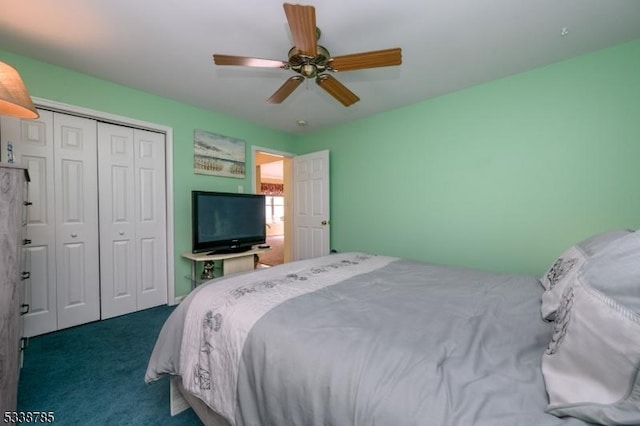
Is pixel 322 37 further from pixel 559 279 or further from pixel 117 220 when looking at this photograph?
pixel 117 220

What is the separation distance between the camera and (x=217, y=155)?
3.43 meters

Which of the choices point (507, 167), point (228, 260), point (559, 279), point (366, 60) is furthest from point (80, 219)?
point (507, 167)

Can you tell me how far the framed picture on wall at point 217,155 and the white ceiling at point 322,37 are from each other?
0.74 m

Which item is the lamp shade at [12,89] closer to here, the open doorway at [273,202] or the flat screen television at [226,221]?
the flat screen television at [226,221]

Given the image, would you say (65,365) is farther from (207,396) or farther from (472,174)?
(472,174)

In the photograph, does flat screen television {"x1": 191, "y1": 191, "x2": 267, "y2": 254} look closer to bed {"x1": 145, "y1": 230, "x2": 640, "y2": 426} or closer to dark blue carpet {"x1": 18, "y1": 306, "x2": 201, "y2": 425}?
dark blue carpet {"x1": 18, "y1": 306, "x2": 201, "y2": 425}

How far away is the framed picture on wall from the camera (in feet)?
10.7

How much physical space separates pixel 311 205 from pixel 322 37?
2449 mm

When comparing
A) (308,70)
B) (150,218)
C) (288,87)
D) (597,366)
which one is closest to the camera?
(597,366)

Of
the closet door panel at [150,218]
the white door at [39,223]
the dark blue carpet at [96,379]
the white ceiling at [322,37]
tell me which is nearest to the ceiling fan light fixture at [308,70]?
the white ceiling at [322,37]

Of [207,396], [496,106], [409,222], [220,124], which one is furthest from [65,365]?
[496,106]

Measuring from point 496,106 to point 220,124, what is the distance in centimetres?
314

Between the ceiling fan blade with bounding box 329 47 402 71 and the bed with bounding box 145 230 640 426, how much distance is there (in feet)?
4.42

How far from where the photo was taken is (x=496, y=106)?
102 inches
